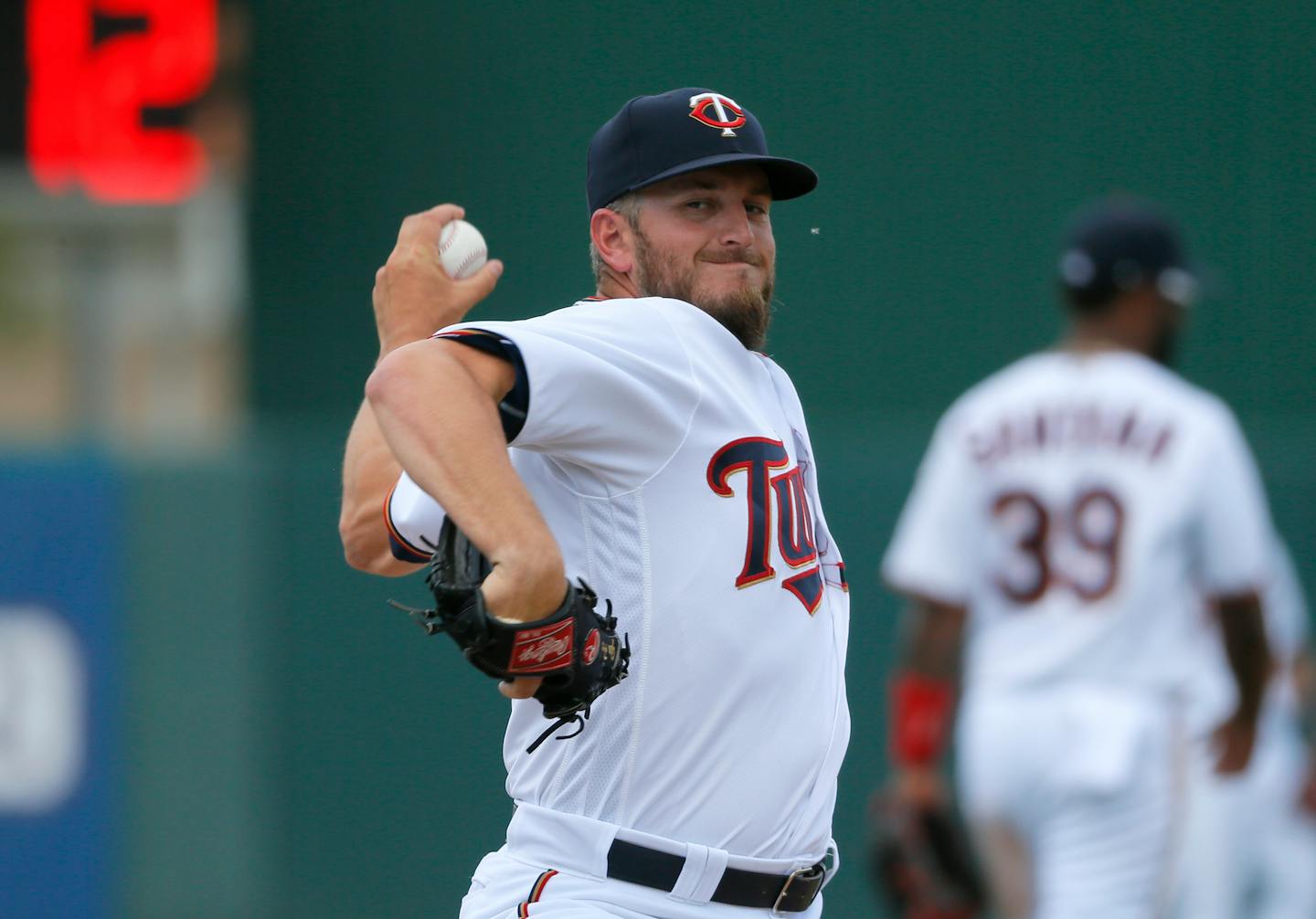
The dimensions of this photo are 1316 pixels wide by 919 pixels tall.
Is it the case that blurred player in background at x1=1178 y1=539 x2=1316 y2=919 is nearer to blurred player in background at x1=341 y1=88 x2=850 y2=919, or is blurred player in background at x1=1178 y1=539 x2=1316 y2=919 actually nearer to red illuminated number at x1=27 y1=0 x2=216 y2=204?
blurred player in background at x1=341 y1=88 x2=850 y2=919

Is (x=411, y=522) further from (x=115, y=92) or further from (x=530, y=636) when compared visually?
(x=115, y=92)

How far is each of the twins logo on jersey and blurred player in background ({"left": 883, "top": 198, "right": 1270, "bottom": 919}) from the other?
1468 millimetres

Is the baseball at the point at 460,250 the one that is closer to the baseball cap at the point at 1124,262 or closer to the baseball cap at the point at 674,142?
the baseball cap at the point at 674,142

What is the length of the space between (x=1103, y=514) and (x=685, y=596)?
172cm

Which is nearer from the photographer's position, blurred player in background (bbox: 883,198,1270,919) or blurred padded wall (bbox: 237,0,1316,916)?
blurred player in background (bbox: 883,198,1270,919)

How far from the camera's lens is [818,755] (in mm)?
2459

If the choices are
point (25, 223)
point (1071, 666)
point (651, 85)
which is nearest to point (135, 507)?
point (651, 85)

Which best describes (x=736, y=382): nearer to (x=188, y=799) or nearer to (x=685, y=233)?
(x=685, y=233)

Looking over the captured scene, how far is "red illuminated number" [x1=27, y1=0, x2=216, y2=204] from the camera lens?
6660 millimetres

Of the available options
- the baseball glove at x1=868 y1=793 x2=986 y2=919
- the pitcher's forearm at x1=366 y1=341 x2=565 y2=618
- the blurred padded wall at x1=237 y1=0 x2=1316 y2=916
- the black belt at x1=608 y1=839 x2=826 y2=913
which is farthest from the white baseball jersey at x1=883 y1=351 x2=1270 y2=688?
the blurred padded wall at x1=237 y1=0 x2=1316 y2=916

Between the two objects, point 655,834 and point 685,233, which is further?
point 685,233

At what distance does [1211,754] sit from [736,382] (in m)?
1.95

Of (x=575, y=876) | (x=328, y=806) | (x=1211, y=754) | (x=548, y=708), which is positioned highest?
(x=548, y=708)

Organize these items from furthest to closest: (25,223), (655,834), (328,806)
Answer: (25,223) → (328,806) → (655,834)
